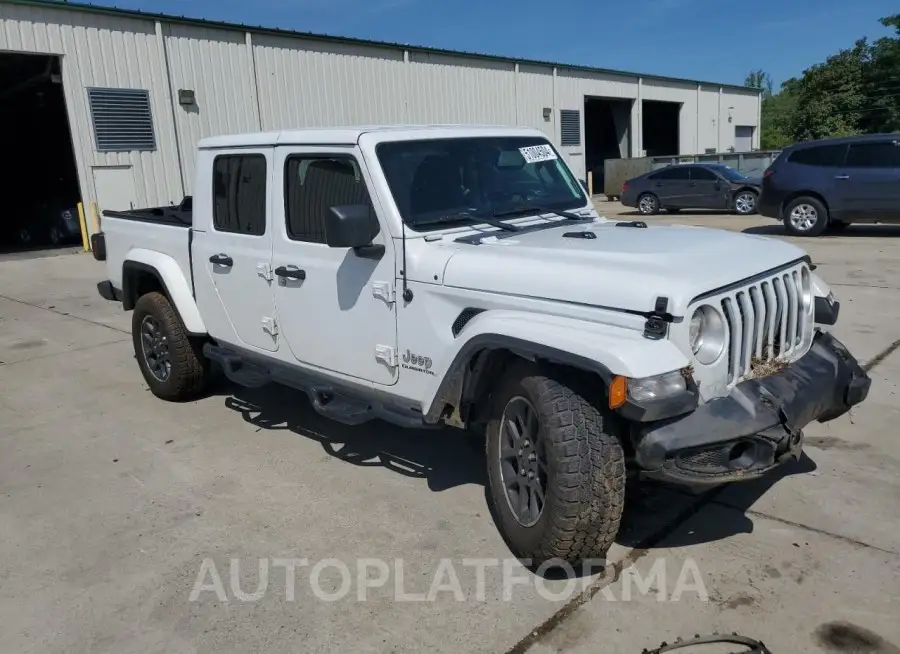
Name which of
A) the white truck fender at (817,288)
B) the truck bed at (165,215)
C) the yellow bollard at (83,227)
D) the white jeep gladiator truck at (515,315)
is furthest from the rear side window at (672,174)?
the white truck fender at (817,288)

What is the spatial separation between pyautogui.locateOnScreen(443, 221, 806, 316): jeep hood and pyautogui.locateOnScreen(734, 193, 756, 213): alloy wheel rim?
17.1 m

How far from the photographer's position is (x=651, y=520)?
3.87 metres

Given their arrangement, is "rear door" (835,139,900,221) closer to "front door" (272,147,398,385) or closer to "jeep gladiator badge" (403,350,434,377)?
"front door" (272,147,398,385)

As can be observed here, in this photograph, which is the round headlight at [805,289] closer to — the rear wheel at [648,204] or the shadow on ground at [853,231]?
the shadow on ground at [853,231]

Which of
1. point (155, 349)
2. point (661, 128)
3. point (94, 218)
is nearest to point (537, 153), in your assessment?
point (155, 349)

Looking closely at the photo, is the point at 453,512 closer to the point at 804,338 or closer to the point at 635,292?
the point at 635,292

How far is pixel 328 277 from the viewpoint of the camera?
14.0ft

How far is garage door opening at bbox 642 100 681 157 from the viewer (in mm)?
39469

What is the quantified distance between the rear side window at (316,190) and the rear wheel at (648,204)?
18321 millimetres

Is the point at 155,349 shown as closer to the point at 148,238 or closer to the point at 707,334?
the point at 148,238

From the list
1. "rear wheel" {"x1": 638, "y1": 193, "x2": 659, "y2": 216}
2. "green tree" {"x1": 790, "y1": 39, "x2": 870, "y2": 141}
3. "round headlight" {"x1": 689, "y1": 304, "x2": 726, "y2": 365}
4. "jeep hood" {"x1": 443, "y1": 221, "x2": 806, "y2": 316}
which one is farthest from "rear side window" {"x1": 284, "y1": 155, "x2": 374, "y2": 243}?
"green tree" {"x1": 790, "y1": 39, "x2": 870, "y2": 141}

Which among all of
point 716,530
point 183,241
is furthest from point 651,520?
point 183,241

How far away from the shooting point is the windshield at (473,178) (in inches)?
160

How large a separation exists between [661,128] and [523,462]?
41.2 metres
